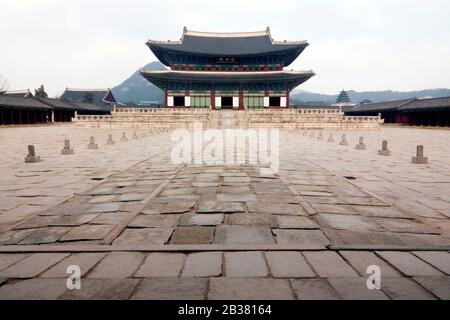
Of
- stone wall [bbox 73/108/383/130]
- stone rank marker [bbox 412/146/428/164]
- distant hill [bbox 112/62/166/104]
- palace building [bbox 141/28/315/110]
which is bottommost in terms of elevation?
stone rank marker [bbox 412/146/428/164]

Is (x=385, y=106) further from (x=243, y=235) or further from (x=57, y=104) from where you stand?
(x=243, y=235)

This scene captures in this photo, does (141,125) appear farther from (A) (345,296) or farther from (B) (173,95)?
(A) (345,296)

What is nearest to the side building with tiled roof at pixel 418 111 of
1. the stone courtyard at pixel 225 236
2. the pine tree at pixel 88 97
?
the stone courtyard at pixel 225 236

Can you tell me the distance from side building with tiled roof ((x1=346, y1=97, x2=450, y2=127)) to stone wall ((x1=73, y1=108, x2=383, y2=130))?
8.12 metres

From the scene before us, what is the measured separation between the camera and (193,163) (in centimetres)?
865

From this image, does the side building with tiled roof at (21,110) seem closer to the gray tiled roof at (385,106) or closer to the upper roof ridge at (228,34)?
the upper roof ridge at (228,34)

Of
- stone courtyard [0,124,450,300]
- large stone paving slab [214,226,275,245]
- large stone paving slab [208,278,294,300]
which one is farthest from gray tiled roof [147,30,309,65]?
large stone paving slab [208,278,294,300]

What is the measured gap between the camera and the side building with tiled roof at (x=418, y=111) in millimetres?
31234

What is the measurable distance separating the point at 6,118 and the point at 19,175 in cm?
2861

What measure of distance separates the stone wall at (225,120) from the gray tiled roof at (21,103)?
6640 mm

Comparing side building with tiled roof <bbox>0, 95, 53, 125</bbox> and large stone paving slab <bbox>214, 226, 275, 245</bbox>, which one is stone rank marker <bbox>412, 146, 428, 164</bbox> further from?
side building with tiled roof <bbox>0, 95, 53, 125</bbox>

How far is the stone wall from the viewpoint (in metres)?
27.4

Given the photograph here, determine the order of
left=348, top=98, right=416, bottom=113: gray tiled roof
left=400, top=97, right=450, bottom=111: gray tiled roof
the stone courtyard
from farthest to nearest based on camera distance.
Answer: left=348, top=98, right=416, bottom=113: gray tiled roof → left=400, top=97, right=450, bottom=111: gray tiled roof → the stone courtyard
